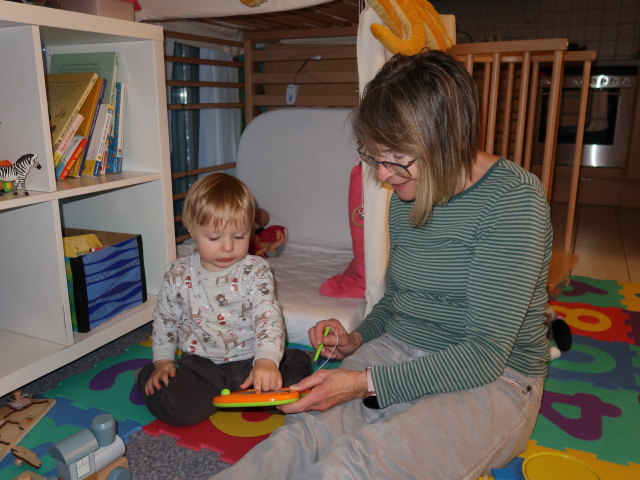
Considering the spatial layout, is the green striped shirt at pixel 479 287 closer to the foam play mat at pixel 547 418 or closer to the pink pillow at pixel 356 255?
the foam play mat at pixel 547 418

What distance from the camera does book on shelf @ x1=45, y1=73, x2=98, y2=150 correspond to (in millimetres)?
1447

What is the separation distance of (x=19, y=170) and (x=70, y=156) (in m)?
0.28

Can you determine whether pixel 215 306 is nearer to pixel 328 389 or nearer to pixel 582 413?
pixel 328 389

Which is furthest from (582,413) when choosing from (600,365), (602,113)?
(602,113)

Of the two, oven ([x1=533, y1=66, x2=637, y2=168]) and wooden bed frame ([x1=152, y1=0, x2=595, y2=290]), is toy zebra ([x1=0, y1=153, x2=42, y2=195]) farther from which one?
oven ([x1=533, y1=66, x2=637, y2=168])

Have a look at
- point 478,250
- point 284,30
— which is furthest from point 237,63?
point 478,250

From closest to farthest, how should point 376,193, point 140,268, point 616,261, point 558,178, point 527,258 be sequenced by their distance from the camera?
point 527,258, point 376,193, point 140,268, point 616,261, point 558,178

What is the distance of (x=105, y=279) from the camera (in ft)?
4.78

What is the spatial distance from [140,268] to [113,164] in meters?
0.30

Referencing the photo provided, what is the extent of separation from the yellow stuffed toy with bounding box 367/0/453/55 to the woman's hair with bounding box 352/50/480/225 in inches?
11.7

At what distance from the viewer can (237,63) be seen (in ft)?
7.54

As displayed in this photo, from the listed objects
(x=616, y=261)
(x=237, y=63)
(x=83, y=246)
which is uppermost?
(x=237, y=63)

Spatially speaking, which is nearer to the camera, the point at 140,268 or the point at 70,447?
the point at 70,447

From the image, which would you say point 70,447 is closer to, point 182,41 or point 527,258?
point 527,258
